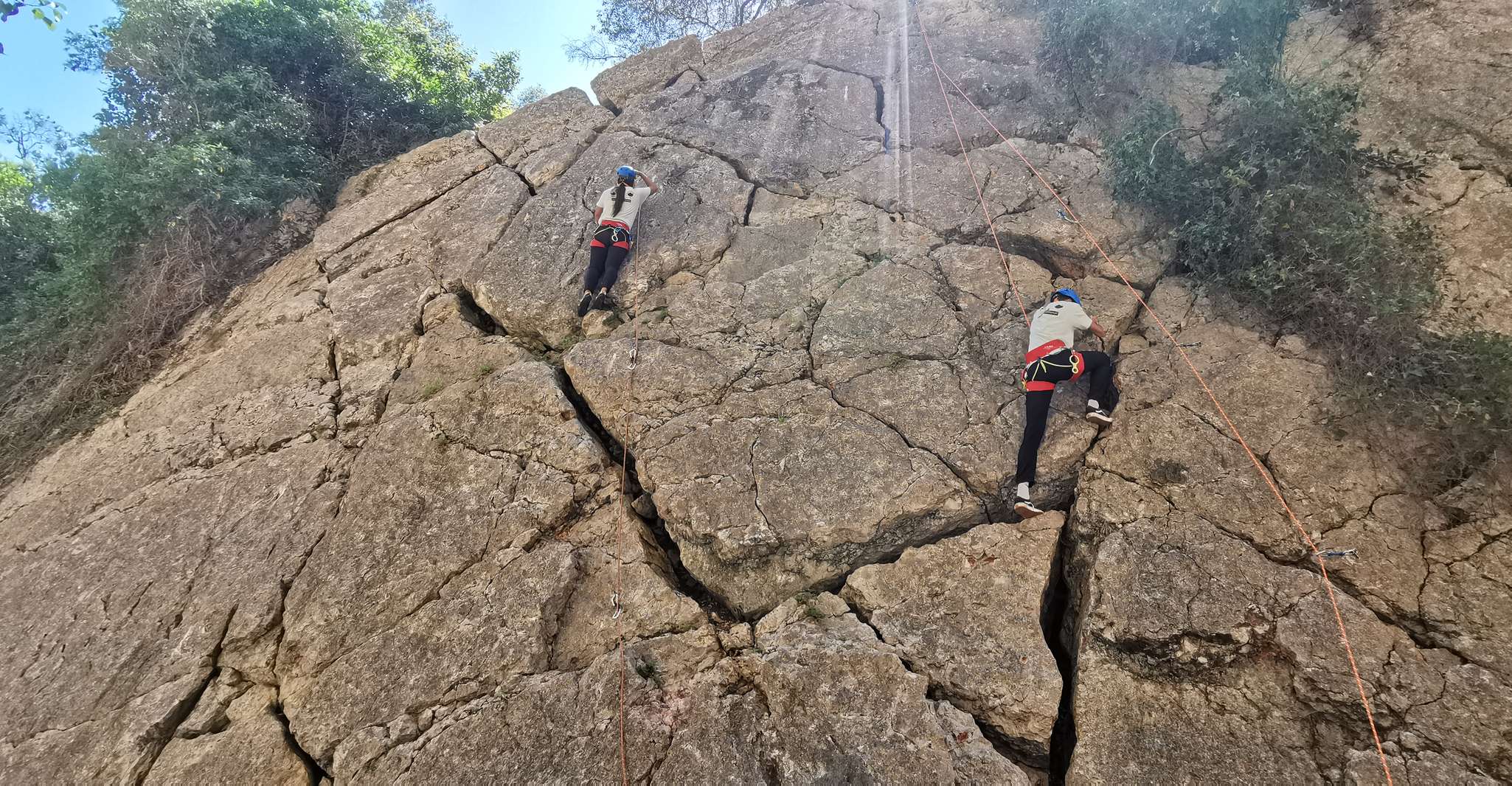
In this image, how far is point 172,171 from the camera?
25.0 feet

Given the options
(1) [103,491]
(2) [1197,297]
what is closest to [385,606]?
(1) [103,491]

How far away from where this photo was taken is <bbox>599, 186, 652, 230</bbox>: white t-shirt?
20.8 feet

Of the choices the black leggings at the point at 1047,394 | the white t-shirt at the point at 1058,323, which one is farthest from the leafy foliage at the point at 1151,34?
the black leggings at the point at 1047,394

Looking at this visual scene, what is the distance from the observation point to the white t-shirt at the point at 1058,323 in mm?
4535

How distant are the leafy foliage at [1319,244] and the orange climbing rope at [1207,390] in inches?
19.7

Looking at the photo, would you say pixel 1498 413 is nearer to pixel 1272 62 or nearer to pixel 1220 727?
pixel 1220 727

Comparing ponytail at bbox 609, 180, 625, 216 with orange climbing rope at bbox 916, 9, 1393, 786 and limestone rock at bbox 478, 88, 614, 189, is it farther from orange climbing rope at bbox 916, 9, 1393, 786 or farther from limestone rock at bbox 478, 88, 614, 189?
orange climbing rope at bbox 916, 9, 1393, 786

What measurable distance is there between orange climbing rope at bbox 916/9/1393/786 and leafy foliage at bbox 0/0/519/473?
27.0 ft

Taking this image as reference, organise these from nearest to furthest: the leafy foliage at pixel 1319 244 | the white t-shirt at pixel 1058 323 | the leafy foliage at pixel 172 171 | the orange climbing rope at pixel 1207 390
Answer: the orange climbing rope at pixel 1207 390, the leafy foliage at pixel 1319 244, the white t-shirt at pixel 1058 323, the leafy foliage at pixel 172 171

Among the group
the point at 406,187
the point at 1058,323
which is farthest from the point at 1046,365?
the point at 406,187

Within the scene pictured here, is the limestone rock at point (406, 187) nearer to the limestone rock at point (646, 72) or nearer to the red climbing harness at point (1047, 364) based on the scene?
the limestone rock at point (646, 72)

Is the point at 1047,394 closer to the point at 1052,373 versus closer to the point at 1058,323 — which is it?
the point at 1052,373

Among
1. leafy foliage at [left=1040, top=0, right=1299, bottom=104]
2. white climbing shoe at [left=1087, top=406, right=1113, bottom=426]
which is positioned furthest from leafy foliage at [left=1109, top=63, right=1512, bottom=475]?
white climbing shoe at [left=1087, top=406, right=1113, bottom=426]

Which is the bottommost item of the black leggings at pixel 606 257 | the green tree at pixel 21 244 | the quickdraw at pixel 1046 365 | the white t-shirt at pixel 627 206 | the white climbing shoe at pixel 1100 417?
the white climbing shoe at pixel 1100 417
